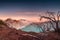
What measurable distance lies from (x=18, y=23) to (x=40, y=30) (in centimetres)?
128

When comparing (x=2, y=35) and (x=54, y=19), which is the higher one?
(x=54, y=19)

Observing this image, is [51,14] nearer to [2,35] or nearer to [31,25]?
[31,25]

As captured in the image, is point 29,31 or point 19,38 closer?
point 19,38

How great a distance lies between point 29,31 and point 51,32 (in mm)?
883

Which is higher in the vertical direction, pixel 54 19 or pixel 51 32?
pixel 54 19

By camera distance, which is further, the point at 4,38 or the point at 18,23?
the point at 18,23

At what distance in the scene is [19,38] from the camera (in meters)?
7.30

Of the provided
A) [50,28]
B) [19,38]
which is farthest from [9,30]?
[50,28]

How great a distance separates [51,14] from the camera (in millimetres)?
8000

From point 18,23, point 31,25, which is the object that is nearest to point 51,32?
point 31,25

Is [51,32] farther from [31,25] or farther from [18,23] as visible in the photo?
[18,23]

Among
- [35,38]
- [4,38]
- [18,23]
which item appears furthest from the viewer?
[18,23]

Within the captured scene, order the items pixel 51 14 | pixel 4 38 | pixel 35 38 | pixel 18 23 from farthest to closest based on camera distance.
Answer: pixel 18 23
pixel 51 14
pixel 4 38
pixel 35 38

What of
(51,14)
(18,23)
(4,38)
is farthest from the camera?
(18,23)
